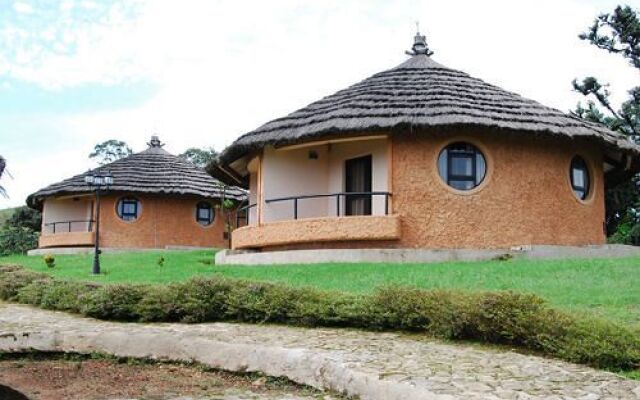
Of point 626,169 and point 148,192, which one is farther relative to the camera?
point 148,192

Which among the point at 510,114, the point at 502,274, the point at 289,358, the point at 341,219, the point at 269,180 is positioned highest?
the point at 510,114

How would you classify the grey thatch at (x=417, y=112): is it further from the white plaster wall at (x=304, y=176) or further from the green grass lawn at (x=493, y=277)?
the green grass lawn at (x=493, y=277)

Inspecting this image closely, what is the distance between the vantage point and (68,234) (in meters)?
29.8

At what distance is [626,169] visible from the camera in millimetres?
20594

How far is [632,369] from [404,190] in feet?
35.4

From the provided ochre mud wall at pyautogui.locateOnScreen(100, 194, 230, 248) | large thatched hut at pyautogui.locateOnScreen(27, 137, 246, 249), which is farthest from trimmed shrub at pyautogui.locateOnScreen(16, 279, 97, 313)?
ochre mud wall at pyautogui.locateOnScreen(100, 194, 230, 248)

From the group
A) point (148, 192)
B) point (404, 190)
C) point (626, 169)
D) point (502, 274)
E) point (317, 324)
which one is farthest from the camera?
point (148, 192)

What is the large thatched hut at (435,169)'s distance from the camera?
16.2m

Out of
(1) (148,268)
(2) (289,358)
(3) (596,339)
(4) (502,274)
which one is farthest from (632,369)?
(1) (148,268)

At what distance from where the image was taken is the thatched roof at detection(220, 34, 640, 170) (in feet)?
52.7

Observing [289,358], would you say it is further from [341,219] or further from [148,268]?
[148,268]

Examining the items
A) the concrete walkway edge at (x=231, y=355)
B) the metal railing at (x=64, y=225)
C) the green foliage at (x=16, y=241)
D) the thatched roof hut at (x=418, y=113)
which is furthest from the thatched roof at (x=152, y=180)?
the concrete walkway edge at (x=231, y=355)

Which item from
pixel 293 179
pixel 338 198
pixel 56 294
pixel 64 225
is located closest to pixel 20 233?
pixel 64 225

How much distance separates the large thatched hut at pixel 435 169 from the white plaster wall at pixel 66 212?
15001 mm
